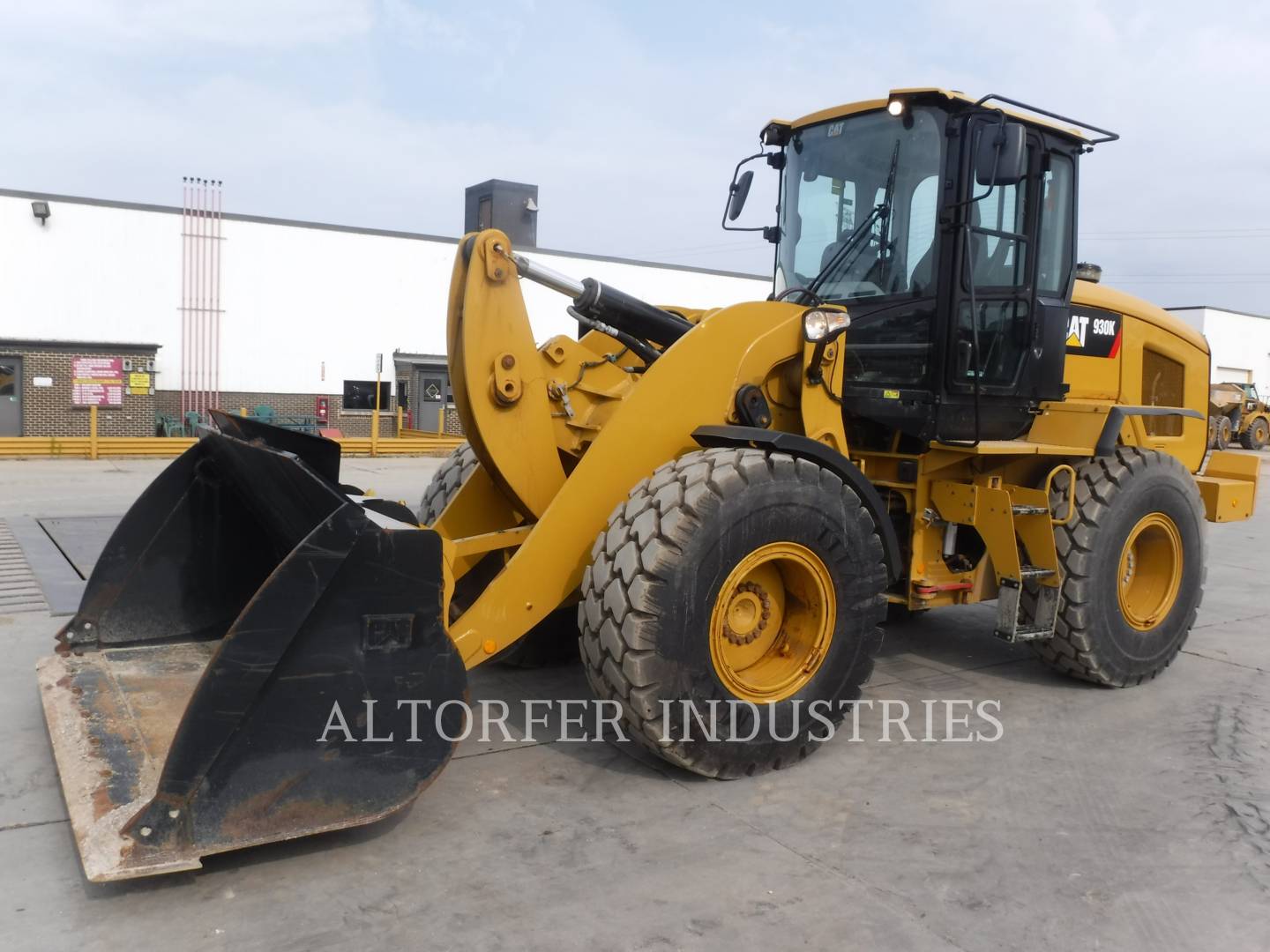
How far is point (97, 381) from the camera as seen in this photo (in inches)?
872

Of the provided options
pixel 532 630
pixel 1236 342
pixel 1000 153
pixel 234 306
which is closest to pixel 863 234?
pixel 1000 153

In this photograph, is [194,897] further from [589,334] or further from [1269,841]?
[1269,841]

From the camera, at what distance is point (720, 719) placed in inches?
155

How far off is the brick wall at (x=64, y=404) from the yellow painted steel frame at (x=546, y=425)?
20.3m

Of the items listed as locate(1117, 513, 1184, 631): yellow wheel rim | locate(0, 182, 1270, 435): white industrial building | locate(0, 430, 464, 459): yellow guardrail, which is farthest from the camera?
locate(0, 182, 1270, 435): white industrial building

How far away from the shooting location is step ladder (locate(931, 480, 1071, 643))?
16.3 ft

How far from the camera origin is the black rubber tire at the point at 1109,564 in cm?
523

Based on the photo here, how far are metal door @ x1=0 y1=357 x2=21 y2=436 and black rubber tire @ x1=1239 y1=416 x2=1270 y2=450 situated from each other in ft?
107

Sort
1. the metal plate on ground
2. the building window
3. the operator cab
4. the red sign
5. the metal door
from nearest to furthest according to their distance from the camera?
the operator cab < the metal plate on ground < the metal door < the red sign < the building window

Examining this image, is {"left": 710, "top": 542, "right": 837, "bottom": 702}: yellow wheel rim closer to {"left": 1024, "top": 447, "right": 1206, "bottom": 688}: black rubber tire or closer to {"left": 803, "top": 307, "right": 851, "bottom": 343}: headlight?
{"left": 803, "top": 307, "right": 851, "bottom": 343}: headlight

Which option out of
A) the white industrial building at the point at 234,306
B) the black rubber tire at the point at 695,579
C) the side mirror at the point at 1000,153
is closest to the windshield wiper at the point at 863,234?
the side mirror at the point at 1000,153

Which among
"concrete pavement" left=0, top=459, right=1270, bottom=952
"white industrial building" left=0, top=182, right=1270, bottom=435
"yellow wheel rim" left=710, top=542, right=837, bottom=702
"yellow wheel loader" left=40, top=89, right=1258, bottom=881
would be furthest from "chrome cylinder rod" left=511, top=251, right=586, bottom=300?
"white industrial building" left=0, top=182, right=1270, bottom=435

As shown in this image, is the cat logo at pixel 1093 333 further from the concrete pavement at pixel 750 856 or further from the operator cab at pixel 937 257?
the concrete pavement at pixel 750 856

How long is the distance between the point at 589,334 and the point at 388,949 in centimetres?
305
